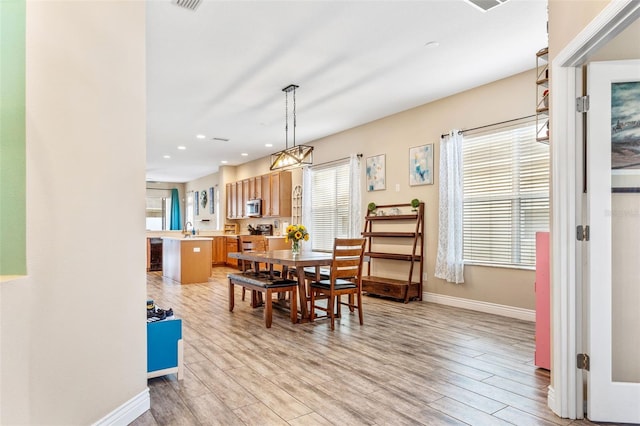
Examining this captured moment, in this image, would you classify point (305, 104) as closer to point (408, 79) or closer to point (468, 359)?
point (408, 79)

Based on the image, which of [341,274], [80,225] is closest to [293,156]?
[341,274]

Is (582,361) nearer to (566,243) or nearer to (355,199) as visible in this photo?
(566,243)

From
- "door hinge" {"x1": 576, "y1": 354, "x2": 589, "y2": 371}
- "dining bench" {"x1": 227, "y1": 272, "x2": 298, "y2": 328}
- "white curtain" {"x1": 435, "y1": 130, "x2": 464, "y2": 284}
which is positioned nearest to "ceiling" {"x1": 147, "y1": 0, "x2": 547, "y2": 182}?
"white curtain" {"x1": 435, "y1": 130, "x2": 464, "y2": 284}

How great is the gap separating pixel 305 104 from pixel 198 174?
8392mm

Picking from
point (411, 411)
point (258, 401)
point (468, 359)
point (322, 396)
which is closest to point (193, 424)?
point (258, 401)

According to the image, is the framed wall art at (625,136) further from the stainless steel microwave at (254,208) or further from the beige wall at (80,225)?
the stainless steel microwave at (254,208)

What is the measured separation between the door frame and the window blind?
14.9ft

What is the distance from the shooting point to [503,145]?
15.1 ft

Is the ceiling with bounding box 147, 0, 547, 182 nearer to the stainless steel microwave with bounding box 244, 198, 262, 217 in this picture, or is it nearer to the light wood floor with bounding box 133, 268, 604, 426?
the light wood floor with bounding box 133, 268, 604, 426

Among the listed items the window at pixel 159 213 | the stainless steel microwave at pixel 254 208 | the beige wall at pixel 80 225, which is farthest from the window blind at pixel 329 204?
the window at pixel 159 213

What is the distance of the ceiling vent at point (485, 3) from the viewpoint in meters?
2.92

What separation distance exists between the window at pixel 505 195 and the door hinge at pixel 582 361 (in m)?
2.40

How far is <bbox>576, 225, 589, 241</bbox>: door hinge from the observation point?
213 centimetres

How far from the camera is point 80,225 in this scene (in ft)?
6.01
